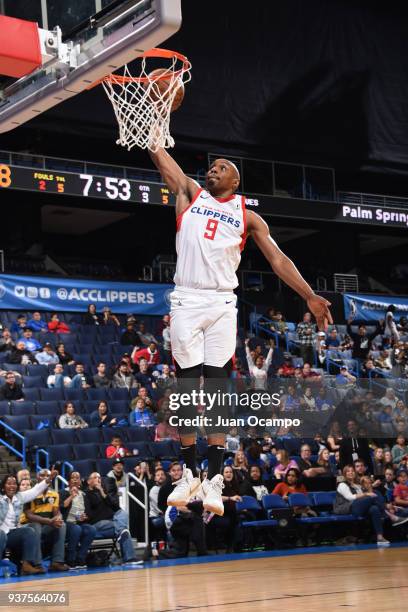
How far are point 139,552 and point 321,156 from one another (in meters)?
14.5

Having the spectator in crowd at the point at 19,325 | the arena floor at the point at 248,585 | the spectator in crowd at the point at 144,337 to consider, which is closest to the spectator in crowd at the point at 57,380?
the spectator in crowd at the point at 19,325

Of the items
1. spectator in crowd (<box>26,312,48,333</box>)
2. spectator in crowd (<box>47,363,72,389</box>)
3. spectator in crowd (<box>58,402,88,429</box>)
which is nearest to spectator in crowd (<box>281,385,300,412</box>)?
spectator in crowd (<box>58,402,88,429</box>)

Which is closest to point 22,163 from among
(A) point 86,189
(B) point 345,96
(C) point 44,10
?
(A) point 86,189

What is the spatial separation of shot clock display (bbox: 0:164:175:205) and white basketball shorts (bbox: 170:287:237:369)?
1363cm

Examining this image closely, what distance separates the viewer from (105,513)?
44.6 ft

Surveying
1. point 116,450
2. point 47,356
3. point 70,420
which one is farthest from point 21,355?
point 116,450

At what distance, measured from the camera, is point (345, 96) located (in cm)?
2647

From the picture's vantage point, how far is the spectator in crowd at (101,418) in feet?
54.2

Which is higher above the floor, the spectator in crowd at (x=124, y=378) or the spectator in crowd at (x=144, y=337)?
the spectator in crowd at (x=144, y=337)

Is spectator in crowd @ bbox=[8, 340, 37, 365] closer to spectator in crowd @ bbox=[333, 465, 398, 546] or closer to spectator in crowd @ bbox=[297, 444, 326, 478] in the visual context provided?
spectator in crowd @ bbox=[297, 444, 326, 478]

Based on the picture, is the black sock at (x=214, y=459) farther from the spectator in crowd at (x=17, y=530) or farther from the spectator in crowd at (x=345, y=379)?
the spectator in crowd at (x=345, y=379)

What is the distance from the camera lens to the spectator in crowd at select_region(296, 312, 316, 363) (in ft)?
72.6

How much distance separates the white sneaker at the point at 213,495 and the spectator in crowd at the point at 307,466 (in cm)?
956

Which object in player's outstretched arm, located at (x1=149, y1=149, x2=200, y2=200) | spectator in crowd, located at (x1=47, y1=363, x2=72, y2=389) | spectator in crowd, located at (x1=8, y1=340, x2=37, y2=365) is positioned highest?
spectator in crowd, located at (x1=8, y1=340, x2=37, y2=365)
